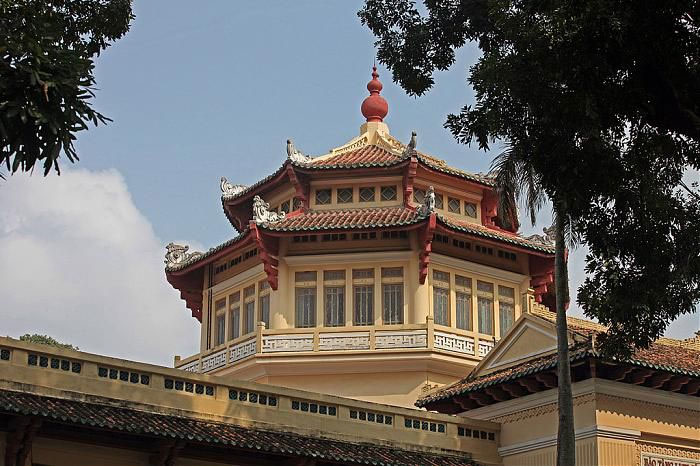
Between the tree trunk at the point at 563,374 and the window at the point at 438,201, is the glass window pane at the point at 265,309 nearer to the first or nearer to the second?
the window at the point at 438,201

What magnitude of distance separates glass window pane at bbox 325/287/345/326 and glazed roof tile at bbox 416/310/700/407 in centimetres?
656

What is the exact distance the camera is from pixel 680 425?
930 inches

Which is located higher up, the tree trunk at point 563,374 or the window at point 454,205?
the window at point 454,205

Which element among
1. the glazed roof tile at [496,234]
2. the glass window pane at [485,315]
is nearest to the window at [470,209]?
the glazed roof tile at [496,234]

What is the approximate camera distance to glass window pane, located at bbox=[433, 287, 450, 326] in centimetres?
3284

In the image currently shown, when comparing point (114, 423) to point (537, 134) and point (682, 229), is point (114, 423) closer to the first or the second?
point (537, 134)

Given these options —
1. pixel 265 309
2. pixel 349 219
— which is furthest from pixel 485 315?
pixel 265 309

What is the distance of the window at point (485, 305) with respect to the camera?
33.6 m

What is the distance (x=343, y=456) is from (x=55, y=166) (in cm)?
970

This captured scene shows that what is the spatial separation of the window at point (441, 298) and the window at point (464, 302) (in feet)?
1.25

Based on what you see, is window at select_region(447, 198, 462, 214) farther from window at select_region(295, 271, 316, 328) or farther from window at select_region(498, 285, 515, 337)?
window at select_region(295, 271, 316, 328)

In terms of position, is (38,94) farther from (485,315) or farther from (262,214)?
(485,315)

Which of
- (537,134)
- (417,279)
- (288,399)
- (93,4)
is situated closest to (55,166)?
(93,4)

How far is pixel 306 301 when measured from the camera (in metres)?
33.2
